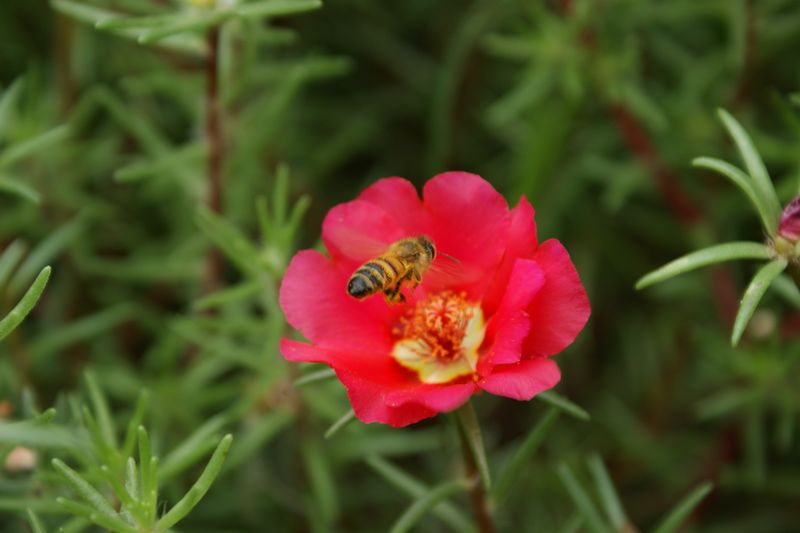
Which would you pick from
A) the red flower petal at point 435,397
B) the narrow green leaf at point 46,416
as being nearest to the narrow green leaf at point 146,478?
the narrow green leaf at point 46,416

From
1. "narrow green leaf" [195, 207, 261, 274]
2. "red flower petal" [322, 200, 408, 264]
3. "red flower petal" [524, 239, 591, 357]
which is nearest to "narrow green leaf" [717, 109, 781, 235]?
"red flower petal" [524, 239, 591, 357]

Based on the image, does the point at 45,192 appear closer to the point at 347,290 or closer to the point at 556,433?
the point at 347,290

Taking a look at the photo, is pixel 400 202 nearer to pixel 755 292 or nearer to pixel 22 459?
pixel 755 292

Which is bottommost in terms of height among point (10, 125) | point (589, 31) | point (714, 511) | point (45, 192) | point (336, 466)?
point (714, 511)

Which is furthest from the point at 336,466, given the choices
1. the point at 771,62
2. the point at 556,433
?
the point at 771,62

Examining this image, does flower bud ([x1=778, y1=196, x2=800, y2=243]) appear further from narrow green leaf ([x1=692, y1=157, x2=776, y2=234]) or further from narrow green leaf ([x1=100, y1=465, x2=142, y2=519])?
narrow green leaf ([x1=100, y1=465, x2=142, y2=519])

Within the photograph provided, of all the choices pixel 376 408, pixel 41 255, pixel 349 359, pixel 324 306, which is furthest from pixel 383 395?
pixel 41 255
